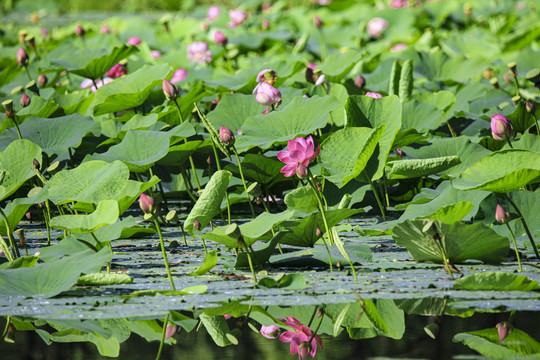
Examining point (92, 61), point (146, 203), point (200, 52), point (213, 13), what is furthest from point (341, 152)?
point (213, 13)

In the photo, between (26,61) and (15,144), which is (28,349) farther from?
(26,61)

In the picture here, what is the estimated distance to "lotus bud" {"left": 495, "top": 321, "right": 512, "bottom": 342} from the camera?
1.00 m

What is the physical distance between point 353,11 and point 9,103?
14.1ft

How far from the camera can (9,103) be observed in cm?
192

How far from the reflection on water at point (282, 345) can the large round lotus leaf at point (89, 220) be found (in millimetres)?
329

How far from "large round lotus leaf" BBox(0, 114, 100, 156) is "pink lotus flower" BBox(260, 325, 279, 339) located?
114 centimetres

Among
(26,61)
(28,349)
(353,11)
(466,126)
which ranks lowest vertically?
(353,11)

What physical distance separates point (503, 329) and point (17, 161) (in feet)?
4.01

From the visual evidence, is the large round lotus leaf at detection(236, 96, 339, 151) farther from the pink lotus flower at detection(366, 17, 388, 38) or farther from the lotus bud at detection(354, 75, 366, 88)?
the pink lotus flower at detection(366, 17, 388, 38)

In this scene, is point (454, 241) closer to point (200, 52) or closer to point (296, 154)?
point (296, 154)

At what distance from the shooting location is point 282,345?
3.31 ft

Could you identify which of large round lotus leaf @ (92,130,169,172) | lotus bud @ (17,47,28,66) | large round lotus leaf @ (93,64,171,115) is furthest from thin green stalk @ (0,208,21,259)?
lotus bud @ (17,47,28,66)

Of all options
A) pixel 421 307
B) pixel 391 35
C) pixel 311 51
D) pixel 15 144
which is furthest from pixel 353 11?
pixel 421 307

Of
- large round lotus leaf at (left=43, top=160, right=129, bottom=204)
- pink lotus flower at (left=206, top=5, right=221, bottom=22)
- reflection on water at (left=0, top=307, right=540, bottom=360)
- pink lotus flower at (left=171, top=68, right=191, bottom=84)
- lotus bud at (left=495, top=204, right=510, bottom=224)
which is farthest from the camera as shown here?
pink lotus flower at (left=206, top=5, right=221, bottom=22)
